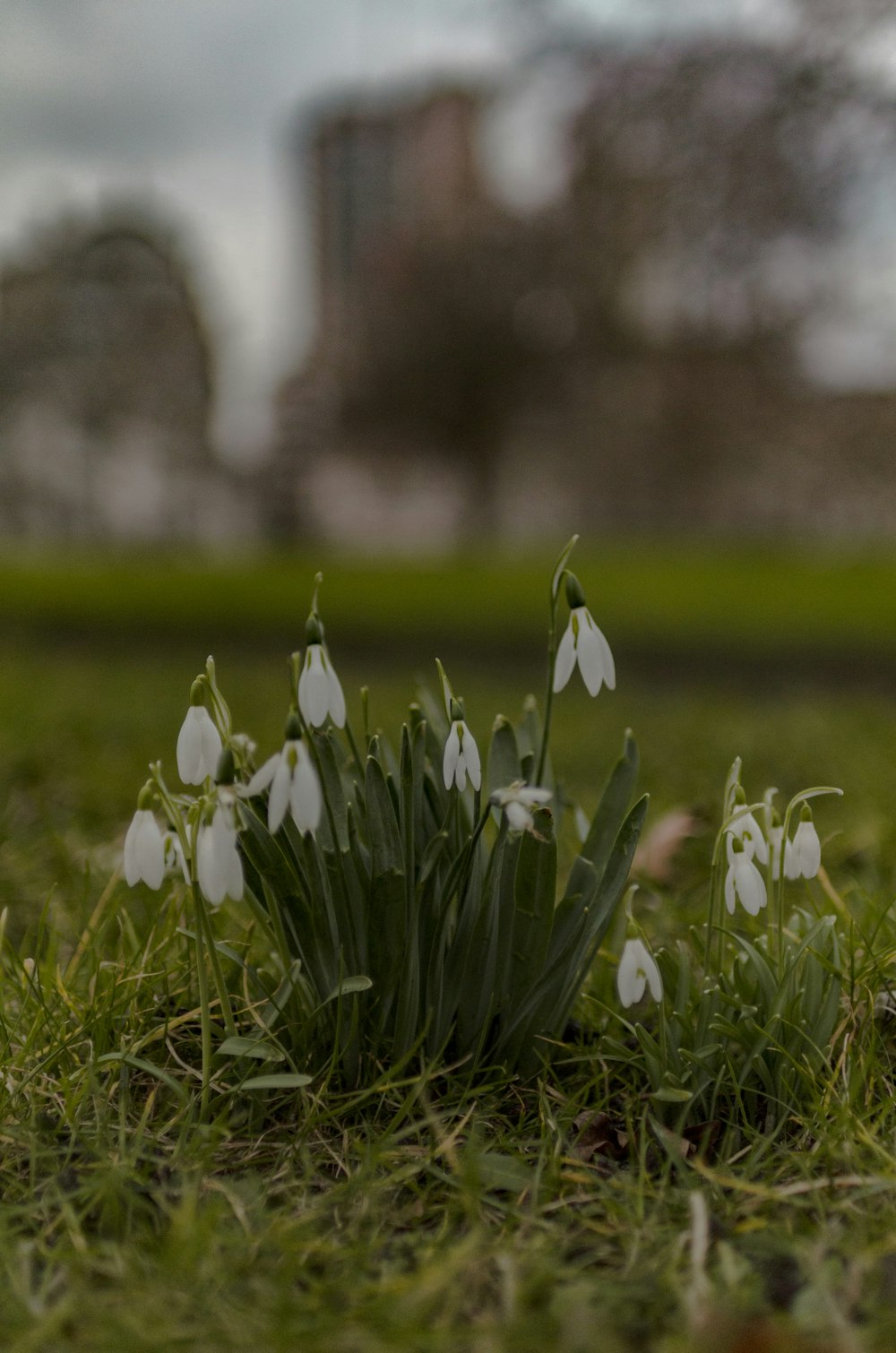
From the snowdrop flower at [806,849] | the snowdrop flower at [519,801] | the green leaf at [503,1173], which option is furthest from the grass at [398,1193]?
the snowdrop flower at [519,801]

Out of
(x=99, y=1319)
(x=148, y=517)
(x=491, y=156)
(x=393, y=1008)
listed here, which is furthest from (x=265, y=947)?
(x=148, y=517)

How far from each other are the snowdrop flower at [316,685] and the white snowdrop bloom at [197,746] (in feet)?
0.40

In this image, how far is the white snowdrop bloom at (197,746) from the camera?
1.20 meters

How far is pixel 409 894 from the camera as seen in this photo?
1319 millimetres

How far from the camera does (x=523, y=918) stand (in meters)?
1.34


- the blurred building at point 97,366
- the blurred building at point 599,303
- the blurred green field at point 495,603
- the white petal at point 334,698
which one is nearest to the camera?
the white petal at point 334,698

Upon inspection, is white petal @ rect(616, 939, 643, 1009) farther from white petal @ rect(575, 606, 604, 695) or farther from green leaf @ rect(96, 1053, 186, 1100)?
green leaf @ rect(96, 1053, 186, 1100)

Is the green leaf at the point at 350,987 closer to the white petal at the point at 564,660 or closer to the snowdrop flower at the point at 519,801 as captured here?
the snowdrop flower at the point at 519,801

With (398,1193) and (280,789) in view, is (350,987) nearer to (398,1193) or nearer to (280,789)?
(398,1193)

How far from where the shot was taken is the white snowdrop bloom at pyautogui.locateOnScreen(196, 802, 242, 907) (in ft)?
3.56

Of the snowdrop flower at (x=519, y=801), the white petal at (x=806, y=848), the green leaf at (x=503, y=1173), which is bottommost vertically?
the green leaf at (x=503, y=1173)

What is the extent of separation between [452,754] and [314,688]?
0.56 feet

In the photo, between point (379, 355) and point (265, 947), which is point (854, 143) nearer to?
point (265, 947)

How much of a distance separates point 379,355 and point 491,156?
3.77m
